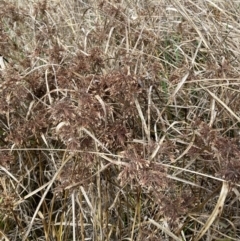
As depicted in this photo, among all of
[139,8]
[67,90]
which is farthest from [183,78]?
[139,8]

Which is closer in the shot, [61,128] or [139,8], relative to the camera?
[61,128]

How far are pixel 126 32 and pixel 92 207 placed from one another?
1.74 ft

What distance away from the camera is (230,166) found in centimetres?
97

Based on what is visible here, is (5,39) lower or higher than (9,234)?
higher

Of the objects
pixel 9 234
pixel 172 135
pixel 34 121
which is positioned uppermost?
pixel 34 121

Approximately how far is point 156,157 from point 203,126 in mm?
114

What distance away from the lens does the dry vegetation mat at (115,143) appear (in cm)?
104

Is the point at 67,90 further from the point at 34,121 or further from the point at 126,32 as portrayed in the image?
the point at 126,32

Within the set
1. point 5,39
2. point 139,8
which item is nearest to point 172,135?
point 5,39

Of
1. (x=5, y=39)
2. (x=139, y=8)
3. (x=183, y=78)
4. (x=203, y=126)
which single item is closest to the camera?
(x=203, y=126)

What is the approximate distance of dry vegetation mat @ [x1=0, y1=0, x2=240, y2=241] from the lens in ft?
3.40

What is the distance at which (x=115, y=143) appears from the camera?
3.56 ft

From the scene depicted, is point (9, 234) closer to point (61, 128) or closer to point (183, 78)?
point (61, 128)

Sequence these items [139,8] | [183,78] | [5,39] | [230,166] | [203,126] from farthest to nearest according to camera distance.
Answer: [139,8] → [5,39] → [183,78] → [203,126] → [230,166]
